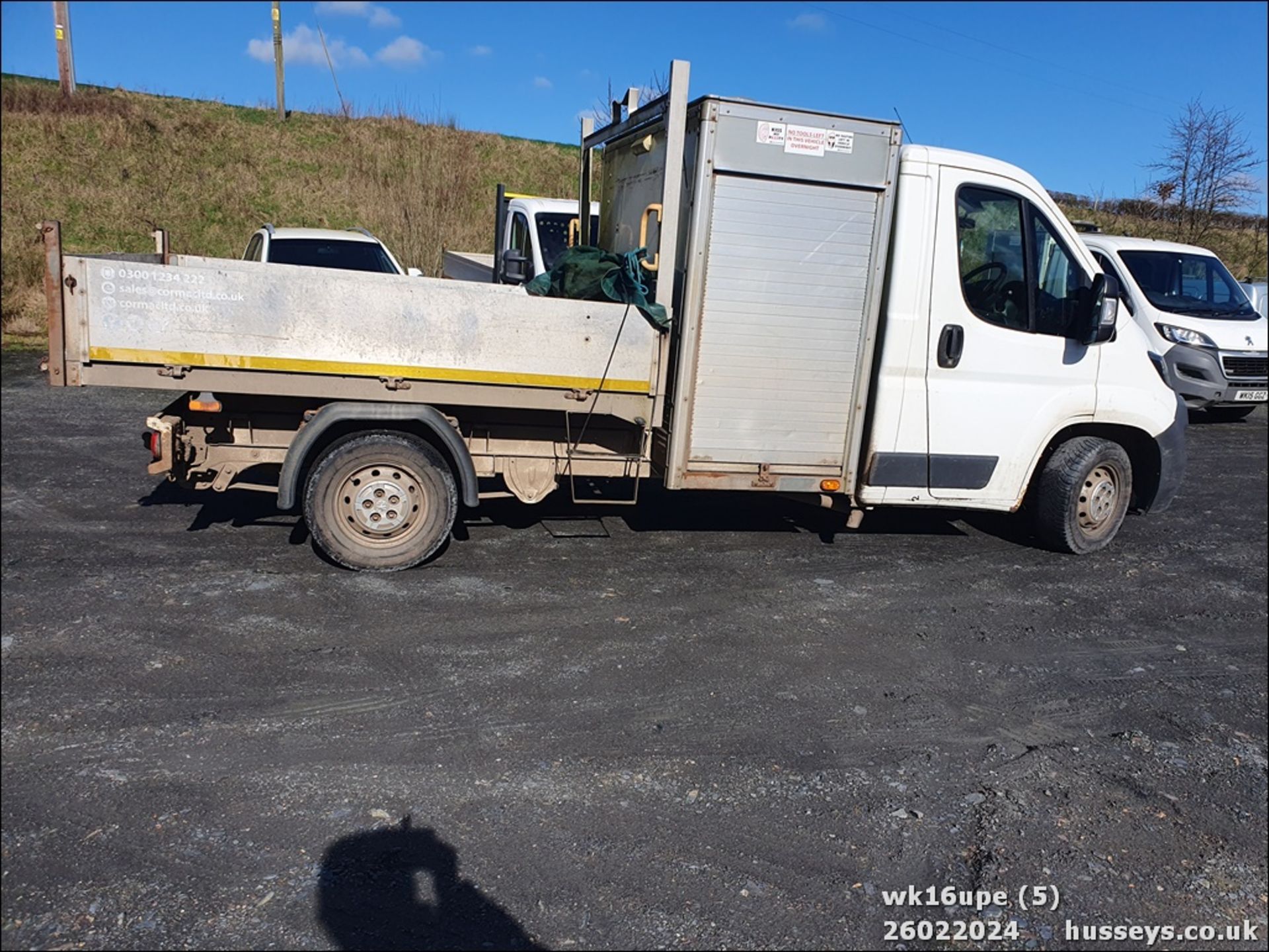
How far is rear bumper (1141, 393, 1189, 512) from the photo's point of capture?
6891 mm

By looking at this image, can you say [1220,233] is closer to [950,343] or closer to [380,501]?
[950,343]

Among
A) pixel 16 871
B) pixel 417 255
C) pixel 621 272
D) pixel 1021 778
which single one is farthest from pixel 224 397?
pixel 417 255

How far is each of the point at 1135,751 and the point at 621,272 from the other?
12.1ft

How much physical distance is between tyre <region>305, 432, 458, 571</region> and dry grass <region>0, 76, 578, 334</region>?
16.3 m

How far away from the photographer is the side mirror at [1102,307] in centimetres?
615

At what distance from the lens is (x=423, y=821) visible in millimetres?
3281

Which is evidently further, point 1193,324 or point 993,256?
point 1193,324

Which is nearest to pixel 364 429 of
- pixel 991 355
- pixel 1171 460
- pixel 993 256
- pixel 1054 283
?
pixel 991 355

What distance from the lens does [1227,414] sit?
1425 cm

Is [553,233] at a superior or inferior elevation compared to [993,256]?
superior

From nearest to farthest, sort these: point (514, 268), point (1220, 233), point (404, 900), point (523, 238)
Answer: point (404, 900) → point (514, 268) → point (523, 238) → point (1220, 233)

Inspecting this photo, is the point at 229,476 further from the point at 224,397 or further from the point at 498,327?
the point at 498,327

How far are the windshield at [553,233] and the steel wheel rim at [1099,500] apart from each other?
5.37m

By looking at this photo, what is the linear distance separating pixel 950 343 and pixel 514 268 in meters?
4.83
